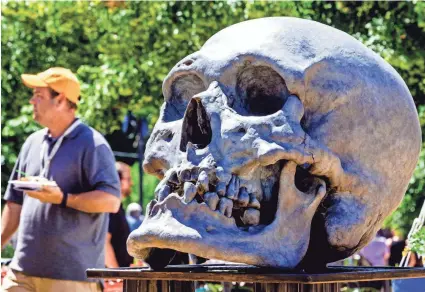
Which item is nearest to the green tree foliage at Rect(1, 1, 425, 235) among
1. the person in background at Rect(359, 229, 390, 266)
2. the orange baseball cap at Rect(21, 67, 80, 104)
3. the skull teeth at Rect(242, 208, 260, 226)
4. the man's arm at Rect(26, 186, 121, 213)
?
the person in background at Rect(359, 229, 390, 266)

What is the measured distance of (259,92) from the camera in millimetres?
5066

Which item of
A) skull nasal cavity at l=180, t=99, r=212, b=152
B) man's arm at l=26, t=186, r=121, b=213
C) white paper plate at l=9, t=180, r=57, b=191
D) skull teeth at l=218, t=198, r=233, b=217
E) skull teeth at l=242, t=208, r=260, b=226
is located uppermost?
skull nasal cavity at l=180, t=99, r=212, b=152

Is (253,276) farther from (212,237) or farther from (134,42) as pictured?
(134,42)

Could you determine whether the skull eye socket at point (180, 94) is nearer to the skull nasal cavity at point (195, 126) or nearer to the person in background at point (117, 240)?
the skull nasal cavity at point (195, 126)

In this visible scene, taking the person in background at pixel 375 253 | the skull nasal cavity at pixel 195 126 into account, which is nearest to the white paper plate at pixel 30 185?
the skull nasal cavity at pixel 195 126

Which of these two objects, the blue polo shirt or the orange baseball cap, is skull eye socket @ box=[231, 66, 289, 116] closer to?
the blue polo shirt

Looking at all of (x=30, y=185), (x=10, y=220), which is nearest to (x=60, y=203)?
(x=30, y=185)

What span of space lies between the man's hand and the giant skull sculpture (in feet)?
7.03

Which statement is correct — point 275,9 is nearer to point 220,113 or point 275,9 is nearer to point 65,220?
point 65,220

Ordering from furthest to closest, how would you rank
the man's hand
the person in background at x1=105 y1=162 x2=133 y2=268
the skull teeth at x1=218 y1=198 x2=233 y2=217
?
the person in background at x1=105 y1=162 x2=133 y2=268
the man's hand
the skull teeth at x1=218 y1=198 x2=233 y2=217

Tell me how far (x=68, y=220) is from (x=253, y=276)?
9.70 feet

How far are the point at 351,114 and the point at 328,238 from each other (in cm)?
53

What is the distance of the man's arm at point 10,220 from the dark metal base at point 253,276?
282 cm

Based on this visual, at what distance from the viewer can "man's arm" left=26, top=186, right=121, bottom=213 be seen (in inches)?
286
